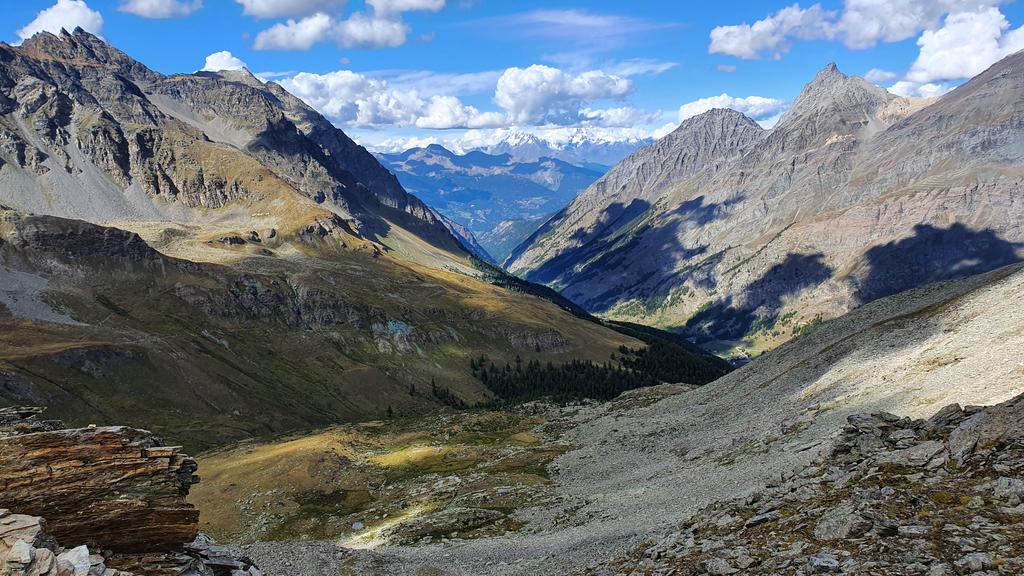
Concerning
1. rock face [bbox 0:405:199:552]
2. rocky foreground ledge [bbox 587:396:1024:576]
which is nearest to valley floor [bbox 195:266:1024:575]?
rocky foreground ledge [bbox 587:396:1024:576]

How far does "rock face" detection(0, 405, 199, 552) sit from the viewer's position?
2586cm

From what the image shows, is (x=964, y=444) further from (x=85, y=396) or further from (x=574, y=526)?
(x=85, y=396)

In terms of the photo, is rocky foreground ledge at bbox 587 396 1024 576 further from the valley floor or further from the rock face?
the rock face

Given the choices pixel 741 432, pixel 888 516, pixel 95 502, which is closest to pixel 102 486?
pixel 95 502

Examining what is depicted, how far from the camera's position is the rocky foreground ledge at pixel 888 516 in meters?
20.1

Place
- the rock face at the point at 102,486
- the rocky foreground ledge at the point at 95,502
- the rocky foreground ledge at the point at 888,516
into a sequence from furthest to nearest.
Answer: the rock face at the point at 102,486, the rocky foreground ledge at the point at 95,502, the rocky foreground ledge at the point at 888,516

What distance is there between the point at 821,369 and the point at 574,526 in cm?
4413

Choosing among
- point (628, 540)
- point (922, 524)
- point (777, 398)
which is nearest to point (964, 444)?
point (922, 524)

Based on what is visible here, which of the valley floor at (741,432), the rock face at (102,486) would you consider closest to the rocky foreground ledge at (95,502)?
the rock face at (102,486)

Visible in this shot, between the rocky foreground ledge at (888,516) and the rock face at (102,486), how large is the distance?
21.0 meters

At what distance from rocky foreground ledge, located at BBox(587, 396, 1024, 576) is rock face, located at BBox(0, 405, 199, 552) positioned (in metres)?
21.0

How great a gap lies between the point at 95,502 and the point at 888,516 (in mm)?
30880

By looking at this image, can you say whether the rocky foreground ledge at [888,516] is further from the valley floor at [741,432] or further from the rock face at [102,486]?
the rock face at [102,486]

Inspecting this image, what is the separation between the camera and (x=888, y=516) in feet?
76.3
